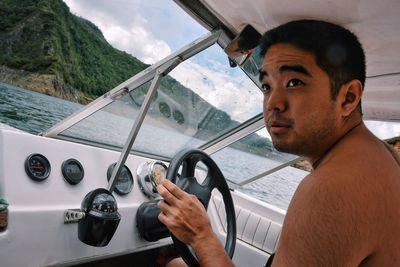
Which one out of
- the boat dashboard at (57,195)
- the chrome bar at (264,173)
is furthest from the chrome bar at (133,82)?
the chrome bar at (264,173)

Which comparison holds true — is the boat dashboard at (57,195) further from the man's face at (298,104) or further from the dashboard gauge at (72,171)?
the man's face at (298,104)

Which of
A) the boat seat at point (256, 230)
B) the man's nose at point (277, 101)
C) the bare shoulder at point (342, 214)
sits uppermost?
the man's nose at point (277, 101)

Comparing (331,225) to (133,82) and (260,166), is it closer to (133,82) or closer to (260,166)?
(133,82)

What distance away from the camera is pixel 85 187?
169 cm

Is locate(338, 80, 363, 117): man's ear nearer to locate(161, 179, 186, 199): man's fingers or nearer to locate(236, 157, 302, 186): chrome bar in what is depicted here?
locate(161, 179, 186, 199): man's fingers

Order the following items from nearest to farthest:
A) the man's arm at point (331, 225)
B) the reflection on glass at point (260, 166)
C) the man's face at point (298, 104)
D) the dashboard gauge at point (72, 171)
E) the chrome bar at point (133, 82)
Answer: the man's arm at point (331, 225) < the man's face at point (298, 104) < the dashboard gauge at point (72, 171) < the chrome bar at point (133, 82) < the reflection on glass at point (260, 166)

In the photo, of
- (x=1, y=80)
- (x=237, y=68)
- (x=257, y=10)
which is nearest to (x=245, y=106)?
(x=237, y=68)

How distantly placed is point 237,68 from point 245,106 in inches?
19.0

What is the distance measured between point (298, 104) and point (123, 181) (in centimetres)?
111

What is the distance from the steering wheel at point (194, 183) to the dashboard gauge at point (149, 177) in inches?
15.8

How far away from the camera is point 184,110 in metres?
2.54

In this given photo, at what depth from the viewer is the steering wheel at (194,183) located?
54.8 inches

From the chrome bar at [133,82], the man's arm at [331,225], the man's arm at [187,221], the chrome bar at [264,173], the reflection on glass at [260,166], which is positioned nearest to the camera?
the man's arm at [331,225]

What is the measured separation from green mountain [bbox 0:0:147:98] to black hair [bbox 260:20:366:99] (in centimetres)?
97
